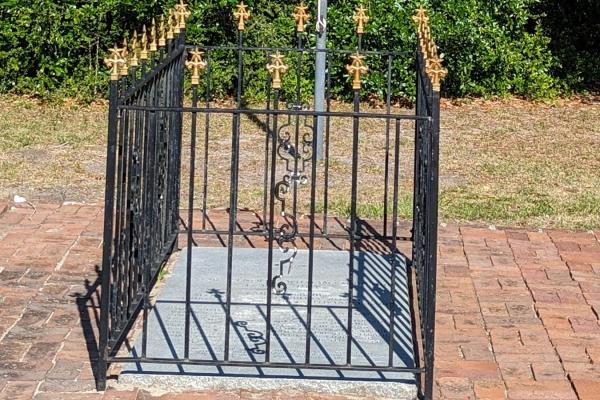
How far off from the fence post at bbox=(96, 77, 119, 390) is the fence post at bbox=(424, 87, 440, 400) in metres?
1.31

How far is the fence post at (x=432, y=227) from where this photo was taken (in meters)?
5.50

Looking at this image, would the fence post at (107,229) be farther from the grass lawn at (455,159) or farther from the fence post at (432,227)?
the grass lawn at (455,159)

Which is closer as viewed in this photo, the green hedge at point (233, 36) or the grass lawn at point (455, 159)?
the grass lawn at point (455, 159)

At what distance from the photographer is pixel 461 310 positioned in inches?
274

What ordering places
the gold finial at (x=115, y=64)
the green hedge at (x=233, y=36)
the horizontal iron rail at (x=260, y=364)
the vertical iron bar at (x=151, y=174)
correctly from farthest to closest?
the green hedge at (x=233, y=36), the vertical iron bar at (x=151, y=174), the horizontal iron rail at (x=260, y=364), the gold finial at (x=115, y=64)

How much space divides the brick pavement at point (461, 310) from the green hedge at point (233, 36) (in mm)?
3816

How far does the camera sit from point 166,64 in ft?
22.1

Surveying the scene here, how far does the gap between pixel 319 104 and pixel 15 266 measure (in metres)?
3.52

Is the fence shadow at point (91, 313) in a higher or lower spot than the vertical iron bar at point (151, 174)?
lower

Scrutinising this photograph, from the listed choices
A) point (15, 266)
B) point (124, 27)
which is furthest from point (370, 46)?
point (15, 266)

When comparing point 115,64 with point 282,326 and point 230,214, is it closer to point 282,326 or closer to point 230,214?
point 230,214

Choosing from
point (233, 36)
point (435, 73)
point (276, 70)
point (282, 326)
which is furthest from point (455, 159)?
point (276, 70)

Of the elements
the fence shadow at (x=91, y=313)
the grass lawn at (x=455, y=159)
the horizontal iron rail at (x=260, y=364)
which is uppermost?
the grass lawn at (x=455, y=159)

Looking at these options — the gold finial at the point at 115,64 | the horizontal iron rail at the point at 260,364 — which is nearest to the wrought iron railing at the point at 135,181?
the gold finial at the point at 115,64
